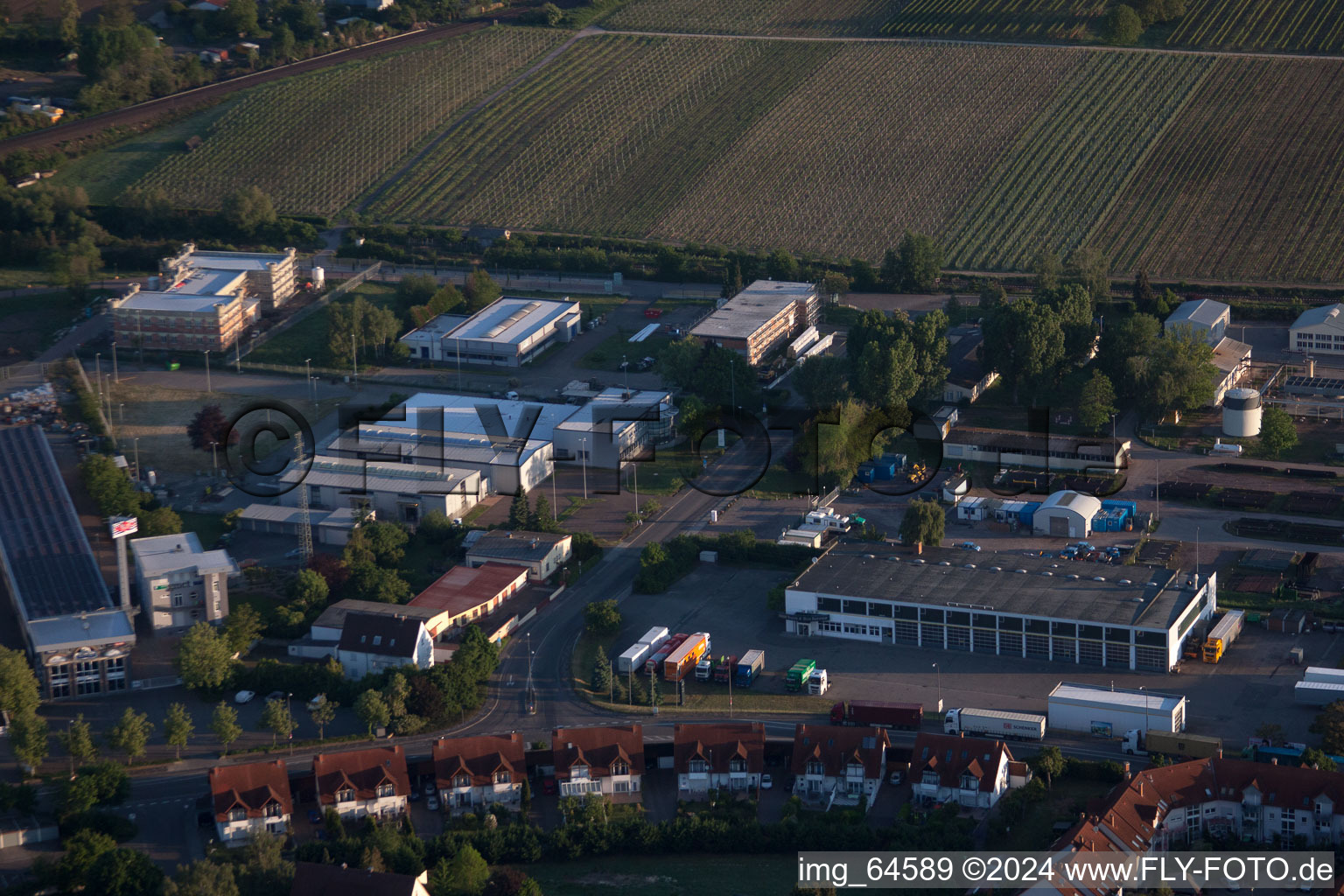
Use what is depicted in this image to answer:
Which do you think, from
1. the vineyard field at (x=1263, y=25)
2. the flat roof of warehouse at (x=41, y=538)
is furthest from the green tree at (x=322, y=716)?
the vineyard field at (x=1263, y=25)

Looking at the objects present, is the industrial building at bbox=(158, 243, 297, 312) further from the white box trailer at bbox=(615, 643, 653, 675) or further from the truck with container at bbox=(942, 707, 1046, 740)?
the truck with container at bbox=(942, 707, 1046, 740)

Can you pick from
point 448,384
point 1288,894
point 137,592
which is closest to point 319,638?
point 137,592

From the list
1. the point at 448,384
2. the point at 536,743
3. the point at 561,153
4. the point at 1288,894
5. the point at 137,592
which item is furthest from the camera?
the point at 561,153

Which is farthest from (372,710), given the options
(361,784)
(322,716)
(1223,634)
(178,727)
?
(1223,634)

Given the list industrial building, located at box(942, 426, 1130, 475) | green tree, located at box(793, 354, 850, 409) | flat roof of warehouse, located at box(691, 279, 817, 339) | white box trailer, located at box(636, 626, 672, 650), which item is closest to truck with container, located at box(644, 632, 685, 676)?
white box trailer, located at box(636, 626, 672, 650)

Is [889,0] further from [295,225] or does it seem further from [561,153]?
[295,225]
